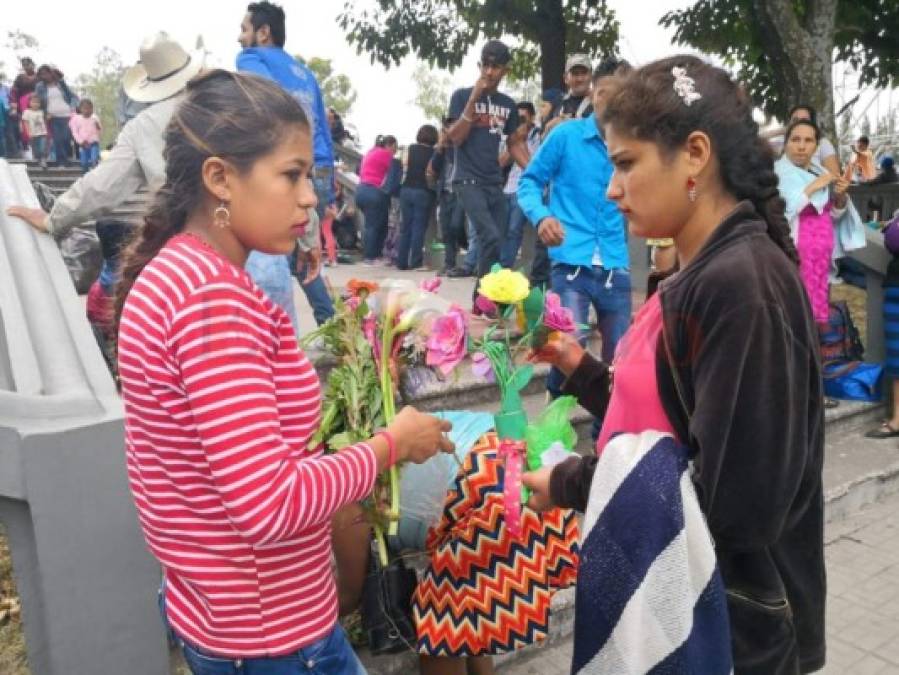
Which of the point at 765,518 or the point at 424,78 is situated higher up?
the point at 424,78

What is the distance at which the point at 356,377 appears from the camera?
5.74ft

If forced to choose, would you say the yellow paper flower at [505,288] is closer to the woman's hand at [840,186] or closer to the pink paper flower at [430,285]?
the pink paper flower at [430,285]

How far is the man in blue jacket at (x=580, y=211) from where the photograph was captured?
4.11m

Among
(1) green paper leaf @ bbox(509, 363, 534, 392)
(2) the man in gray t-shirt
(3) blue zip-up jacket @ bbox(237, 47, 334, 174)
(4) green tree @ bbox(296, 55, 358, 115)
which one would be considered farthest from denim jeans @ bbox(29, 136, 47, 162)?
(4) green tree @ bbox(296, 55, 358, 115)

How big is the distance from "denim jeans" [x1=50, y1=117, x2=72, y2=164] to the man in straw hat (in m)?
12.7

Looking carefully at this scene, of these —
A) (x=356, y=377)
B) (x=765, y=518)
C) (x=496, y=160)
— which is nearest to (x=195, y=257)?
(x=356, y=377)

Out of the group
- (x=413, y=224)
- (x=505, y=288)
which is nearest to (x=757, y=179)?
(x=505, y=288)

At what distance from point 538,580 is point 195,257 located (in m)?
1.36

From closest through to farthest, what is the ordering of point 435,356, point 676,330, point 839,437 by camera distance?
1. point 676,330
2. point 435,356
3. point 839,437

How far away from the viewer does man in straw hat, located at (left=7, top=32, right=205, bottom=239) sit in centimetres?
348

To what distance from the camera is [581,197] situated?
4129mm

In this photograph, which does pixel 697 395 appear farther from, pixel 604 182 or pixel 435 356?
pixel 604 182

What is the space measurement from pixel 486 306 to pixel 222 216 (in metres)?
0.69

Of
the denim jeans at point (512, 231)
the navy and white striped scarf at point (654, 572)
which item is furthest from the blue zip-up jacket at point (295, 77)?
the denim jeans at point (512, 231)
